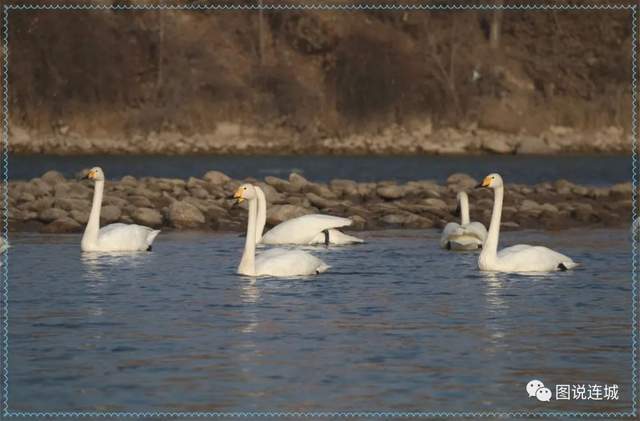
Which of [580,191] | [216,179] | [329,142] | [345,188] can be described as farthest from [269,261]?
[329,142]

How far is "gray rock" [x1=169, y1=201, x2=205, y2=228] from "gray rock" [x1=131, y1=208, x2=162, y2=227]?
0.26 meters

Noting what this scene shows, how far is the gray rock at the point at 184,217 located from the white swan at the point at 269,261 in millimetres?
9334

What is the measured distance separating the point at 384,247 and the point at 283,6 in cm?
5958

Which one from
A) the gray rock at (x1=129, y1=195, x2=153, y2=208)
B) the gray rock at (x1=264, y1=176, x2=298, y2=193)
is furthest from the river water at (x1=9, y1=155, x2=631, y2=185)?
the gray rock at (x1=129, y1=195, x2=153, y2=208)

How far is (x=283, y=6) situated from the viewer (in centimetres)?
8375

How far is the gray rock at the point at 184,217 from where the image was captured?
29.4m

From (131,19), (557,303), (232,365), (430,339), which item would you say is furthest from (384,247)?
(131,19)

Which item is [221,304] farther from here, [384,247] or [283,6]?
[283,6]

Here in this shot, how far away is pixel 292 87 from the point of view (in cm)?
7850

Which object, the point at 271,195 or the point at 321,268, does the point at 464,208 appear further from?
the point at 271,195

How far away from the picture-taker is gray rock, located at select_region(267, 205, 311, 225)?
97.2 ft

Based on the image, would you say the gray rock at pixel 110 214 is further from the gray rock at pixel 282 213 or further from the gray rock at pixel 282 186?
the gray rock at pixel 282 186

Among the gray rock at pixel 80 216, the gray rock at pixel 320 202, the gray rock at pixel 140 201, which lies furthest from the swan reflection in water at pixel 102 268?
the gray rock at pixel 320 202

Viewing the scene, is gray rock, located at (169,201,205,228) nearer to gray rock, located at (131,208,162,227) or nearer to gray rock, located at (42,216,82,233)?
gray rock, located at (131,208,162,227)
